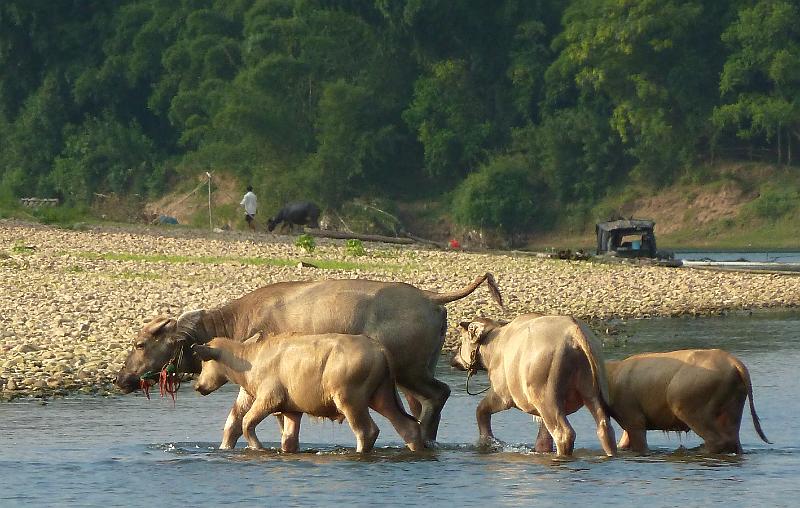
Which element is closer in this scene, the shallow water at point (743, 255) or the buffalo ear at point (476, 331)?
the buffalo ear at point (476, 331)

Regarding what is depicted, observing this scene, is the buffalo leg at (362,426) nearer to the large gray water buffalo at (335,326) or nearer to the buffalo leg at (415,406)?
the large gray water buffalo at (335,326)

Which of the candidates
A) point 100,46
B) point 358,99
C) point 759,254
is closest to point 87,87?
point 100,46

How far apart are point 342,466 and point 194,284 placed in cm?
1416

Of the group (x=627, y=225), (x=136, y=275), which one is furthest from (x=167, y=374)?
(x=627, y=225)

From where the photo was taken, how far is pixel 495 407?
14062 millimetres

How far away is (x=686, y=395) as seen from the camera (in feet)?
43.9

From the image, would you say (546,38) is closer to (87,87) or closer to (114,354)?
(87,87)

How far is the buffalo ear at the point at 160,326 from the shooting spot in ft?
47.1

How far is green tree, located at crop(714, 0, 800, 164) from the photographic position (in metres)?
59.9

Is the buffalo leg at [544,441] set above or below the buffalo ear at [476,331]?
below

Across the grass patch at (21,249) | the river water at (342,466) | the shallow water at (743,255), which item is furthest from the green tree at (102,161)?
the river water at (342,466)

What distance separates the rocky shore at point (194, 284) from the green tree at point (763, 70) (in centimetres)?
2366

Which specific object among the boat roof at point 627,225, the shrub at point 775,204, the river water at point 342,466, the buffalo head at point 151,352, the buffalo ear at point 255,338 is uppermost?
the shrub at point 775,204

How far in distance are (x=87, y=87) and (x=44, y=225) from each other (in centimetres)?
3454
